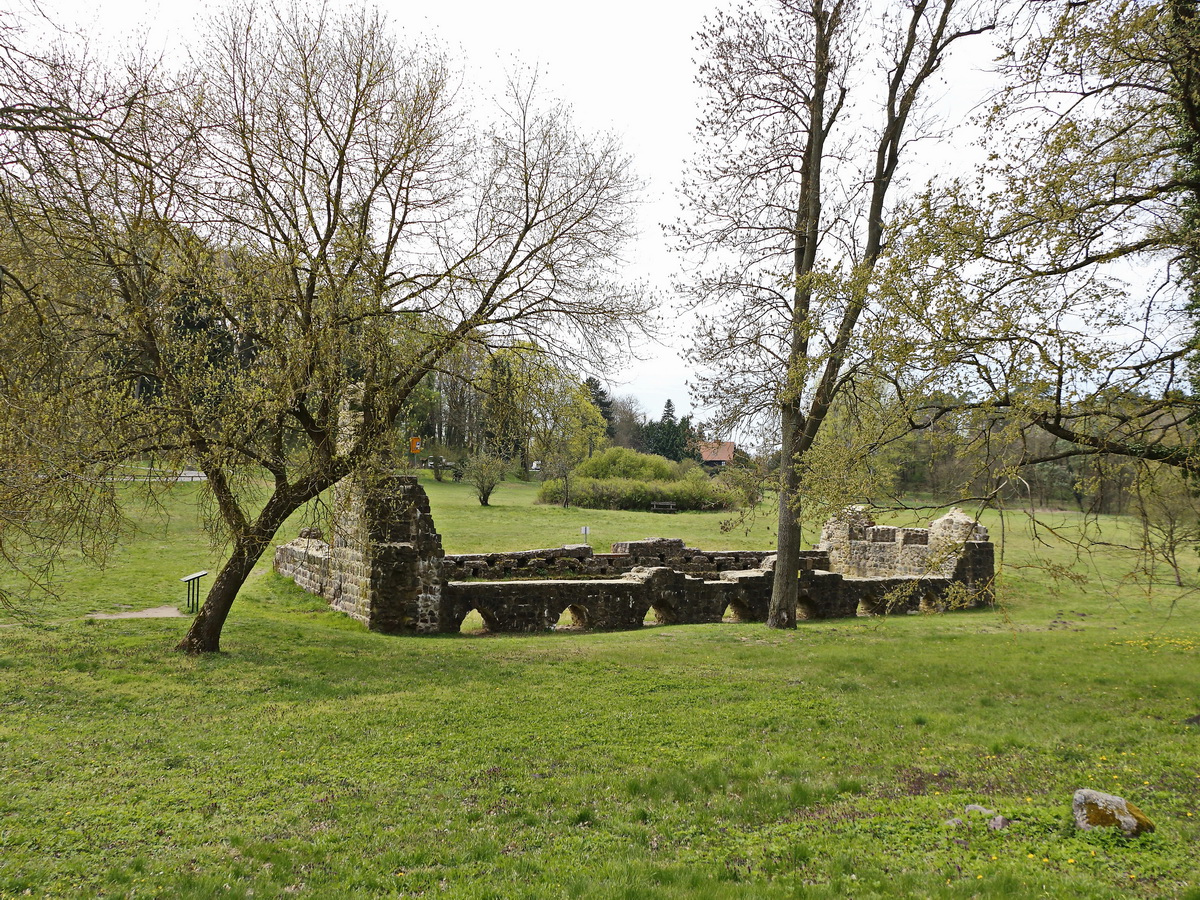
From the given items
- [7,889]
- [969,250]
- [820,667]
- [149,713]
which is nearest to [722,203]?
[969,250]

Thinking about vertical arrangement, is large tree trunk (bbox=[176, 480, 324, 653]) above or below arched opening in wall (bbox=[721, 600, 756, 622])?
above

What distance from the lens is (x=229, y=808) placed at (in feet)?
18.7

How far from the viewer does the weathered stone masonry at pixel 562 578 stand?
14.4 meters

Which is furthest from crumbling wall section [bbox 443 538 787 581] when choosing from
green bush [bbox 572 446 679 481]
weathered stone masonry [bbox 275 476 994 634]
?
green bush [bbox 572 446 679 481]

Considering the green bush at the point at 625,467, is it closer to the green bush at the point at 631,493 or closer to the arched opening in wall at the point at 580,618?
the green bush at the point at 631,493

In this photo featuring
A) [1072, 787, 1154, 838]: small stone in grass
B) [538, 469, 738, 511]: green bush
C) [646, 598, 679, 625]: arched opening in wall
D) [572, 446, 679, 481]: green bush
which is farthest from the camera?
[572, 446, 679, 481]: green bush

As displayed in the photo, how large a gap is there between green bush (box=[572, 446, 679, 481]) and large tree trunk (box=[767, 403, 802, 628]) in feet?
94.5

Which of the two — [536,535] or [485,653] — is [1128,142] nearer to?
[485,653]

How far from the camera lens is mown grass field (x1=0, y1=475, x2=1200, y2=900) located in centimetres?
469

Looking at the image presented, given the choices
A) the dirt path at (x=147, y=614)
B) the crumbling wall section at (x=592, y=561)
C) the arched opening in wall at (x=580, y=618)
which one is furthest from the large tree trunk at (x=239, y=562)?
the arched opening in wall at (x=580, y=618)

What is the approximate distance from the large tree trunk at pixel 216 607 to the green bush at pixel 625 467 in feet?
109

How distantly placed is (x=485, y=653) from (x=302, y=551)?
872 centimetres

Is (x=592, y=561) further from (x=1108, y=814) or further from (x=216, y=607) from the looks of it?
(x=1108, y=814)

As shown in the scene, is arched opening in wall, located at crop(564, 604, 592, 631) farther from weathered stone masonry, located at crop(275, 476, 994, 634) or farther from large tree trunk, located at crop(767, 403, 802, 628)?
large tree trunk, located at crop(767, 403, 802, 628)
